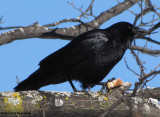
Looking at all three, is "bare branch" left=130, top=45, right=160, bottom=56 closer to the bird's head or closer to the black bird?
the bird's head

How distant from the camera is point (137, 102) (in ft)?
10.1

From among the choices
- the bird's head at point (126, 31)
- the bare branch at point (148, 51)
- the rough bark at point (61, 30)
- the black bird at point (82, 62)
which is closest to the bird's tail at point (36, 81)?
the black bird at point (82, 62)

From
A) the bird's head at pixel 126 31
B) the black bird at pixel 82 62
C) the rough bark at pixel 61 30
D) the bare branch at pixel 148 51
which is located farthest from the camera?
the bare branch at pixel 148 51

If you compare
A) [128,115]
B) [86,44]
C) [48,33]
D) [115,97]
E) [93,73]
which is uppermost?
[48,33]

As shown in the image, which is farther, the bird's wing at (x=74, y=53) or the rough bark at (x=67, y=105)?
the bird's wing at (x=74, y=53)

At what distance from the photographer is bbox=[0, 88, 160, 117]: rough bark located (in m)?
2.79

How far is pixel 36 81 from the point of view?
4016 millimetres

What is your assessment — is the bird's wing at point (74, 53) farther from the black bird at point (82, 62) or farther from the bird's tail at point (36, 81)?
the bird's tail at point (36, 81)

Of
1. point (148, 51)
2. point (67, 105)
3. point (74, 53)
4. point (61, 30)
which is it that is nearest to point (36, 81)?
point (74, 53)

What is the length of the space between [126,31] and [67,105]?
2.31 metres

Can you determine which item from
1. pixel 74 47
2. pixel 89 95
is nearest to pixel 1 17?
pixel 74 47

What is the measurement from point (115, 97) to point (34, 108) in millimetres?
824

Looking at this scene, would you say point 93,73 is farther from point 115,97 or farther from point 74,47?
point 115,97

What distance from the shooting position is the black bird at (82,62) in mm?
4129
